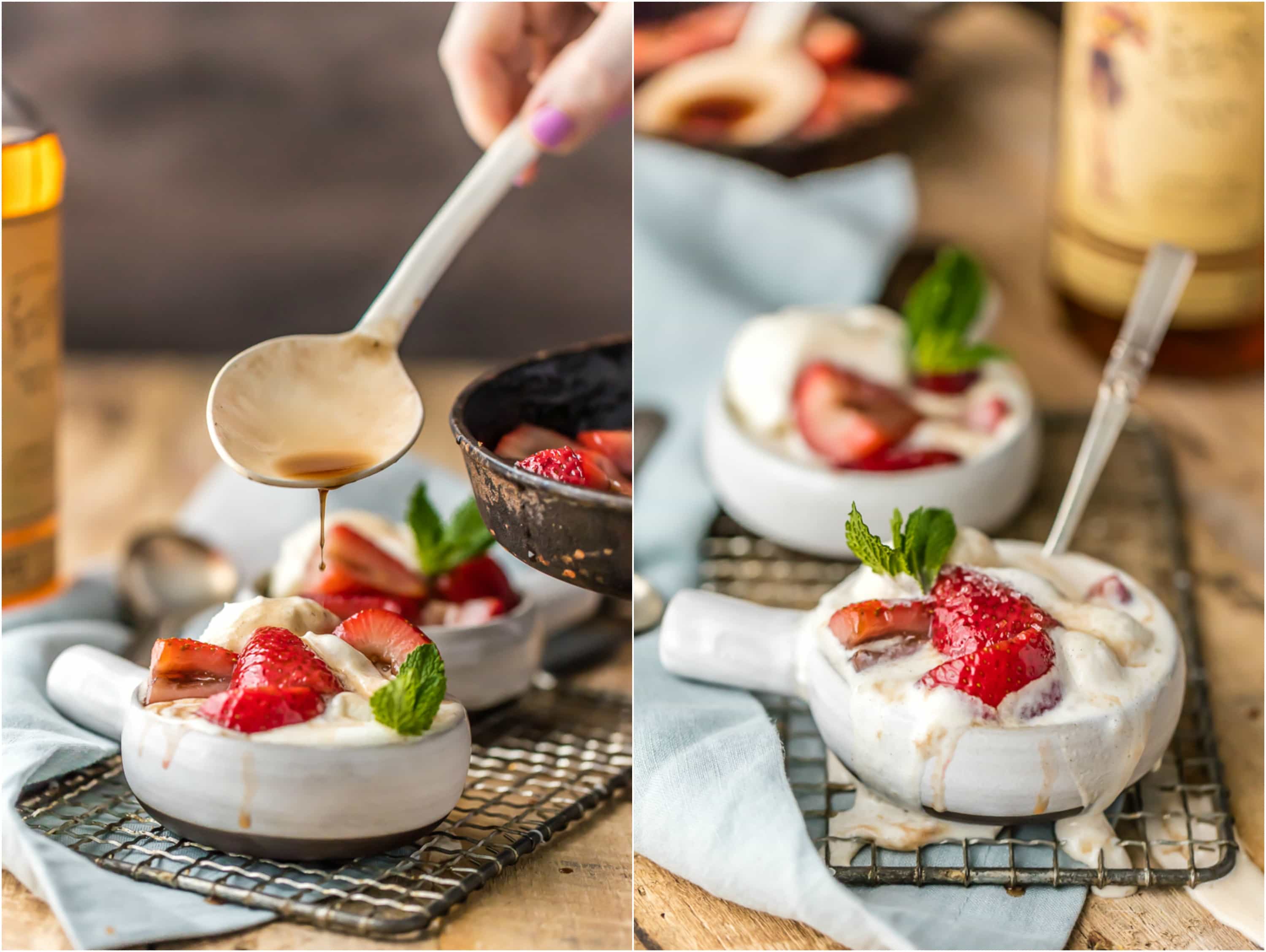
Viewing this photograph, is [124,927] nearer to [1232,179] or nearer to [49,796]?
[49,796]

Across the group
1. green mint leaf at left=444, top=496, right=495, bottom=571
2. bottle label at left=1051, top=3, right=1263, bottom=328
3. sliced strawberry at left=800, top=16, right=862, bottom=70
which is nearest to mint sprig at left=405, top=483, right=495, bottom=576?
green mint leaf at left=444, top=496, right=495, bottom=571

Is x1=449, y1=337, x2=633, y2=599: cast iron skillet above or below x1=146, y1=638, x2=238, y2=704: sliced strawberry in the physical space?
above

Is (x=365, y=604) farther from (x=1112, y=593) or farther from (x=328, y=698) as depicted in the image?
(x=1112, y=593)

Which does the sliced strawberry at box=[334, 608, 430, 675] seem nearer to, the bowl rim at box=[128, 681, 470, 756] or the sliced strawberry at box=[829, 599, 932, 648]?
the bowl rim at box=[128, 681, 470, 756]

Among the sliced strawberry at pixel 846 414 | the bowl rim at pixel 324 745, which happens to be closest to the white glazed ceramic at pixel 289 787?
the bowl rim at pixel 324 745

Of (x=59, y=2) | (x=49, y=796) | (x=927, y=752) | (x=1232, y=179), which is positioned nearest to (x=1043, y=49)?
(x=1232, y=179)
